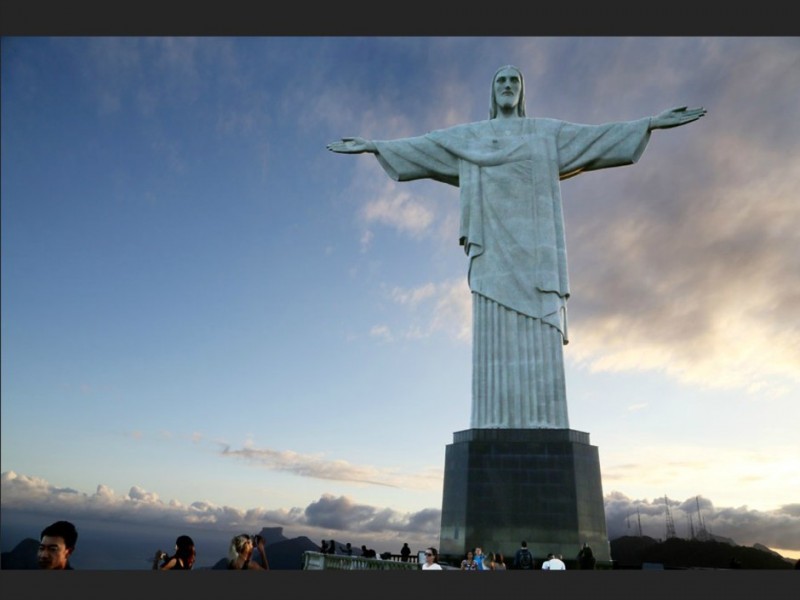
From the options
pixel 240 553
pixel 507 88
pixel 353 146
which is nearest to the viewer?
pixel 240 553

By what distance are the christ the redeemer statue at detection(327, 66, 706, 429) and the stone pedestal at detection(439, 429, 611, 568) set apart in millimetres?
529

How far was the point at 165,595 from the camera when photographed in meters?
6.61

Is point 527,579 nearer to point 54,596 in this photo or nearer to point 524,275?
point 54,596

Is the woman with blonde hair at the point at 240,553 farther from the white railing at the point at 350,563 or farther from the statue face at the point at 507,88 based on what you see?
the statue face at the point at 507,88

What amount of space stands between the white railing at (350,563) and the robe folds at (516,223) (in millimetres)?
3743

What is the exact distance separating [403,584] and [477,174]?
1157 centimetres

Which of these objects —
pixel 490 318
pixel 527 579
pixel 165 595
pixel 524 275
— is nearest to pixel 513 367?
pixel 490 318

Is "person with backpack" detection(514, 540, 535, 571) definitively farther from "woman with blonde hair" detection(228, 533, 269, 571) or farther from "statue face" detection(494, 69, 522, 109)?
"statue face" detection(494, 69, 522, 109)

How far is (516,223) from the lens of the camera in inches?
610

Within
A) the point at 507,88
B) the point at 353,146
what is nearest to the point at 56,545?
the point at 353,146

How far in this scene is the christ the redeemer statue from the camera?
14.3 m

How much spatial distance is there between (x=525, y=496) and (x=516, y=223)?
266 inches

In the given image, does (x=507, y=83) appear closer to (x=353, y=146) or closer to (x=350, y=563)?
(x=353, y=146)

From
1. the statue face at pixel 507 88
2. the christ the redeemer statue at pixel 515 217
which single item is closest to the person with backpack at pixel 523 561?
the christ the redeemer statue at pixel 515 217
